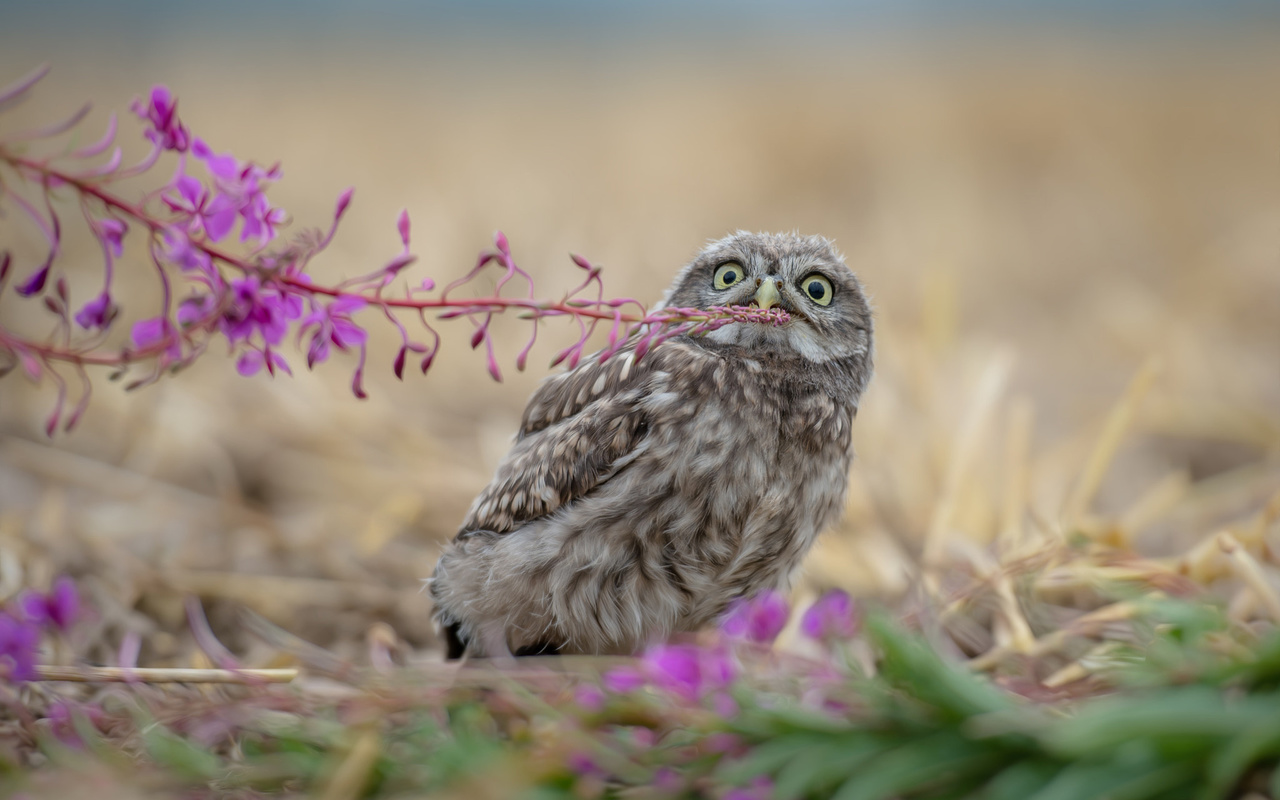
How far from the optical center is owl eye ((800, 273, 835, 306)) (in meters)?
2.32

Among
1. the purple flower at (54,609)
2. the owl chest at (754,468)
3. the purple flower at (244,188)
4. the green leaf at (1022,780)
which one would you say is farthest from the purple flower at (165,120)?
the green leaf at (1022,780)

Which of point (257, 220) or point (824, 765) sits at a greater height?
point (257, 220)

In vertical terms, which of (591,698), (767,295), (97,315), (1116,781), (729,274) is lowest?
(1116,781)

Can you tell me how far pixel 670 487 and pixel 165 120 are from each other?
1.12m

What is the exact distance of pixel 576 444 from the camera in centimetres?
212

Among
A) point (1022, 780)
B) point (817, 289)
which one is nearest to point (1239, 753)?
point (1022, 780)

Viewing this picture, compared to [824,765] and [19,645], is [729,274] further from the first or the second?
[19,645]

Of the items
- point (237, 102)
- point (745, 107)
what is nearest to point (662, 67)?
point (745, 107)

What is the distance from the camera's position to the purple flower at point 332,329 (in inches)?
59.2

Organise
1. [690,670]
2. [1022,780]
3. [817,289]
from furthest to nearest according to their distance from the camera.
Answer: [817,289], [690,670], [1022,780]

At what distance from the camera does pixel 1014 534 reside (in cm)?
297

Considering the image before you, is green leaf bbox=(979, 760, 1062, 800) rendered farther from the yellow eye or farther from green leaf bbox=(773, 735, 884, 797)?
the yellow eye

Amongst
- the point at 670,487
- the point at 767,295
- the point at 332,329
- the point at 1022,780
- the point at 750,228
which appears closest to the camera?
the point at 1022,780

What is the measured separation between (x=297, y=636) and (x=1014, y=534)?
2.08 metres
